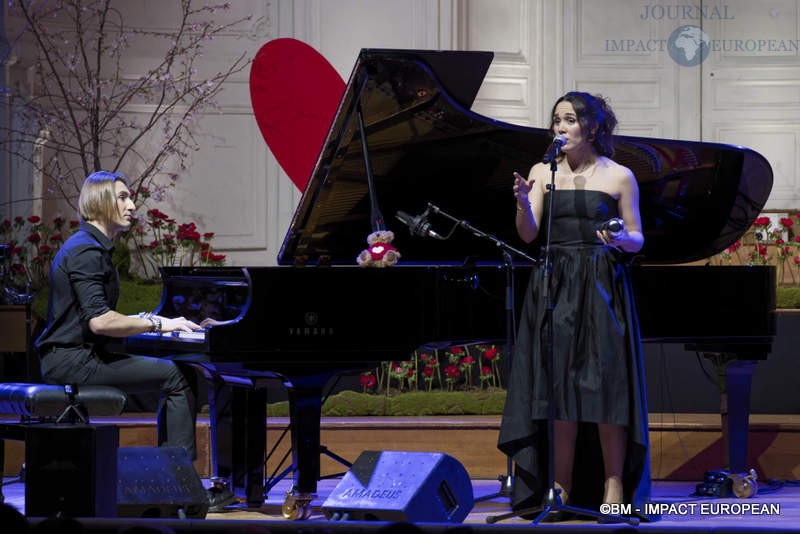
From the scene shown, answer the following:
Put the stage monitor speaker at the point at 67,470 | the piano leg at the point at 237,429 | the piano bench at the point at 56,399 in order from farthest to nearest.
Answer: the piano leg at the point at 237,429 → the piano bench at the point at 56,399 → the stage monitor speaker at the point at 67,470

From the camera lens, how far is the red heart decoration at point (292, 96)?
742cm

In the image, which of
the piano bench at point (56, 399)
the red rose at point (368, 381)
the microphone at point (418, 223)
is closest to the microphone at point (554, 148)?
the microphone at point (418, 223)

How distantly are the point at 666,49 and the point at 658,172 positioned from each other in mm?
4459

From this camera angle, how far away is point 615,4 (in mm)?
8195

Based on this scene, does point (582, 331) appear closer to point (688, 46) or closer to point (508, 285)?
point (508, 285)

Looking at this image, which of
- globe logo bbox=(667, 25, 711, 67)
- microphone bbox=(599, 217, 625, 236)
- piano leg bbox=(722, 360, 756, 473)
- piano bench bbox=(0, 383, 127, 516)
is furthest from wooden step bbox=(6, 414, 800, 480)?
globe logo bbox=(667, 25, 711, 67)

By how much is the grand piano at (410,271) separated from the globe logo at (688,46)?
14.1 feet

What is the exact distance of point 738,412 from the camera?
4.15 meters

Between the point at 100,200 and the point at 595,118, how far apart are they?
6.50ft

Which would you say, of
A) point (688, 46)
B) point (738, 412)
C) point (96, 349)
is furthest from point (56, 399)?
point (688, 46)

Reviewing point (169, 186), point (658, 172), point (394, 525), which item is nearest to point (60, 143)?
point (169, 186)

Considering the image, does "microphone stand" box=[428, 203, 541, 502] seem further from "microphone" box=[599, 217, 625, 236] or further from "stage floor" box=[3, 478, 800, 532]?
"microphone" box=[599, 217, 625, 236]

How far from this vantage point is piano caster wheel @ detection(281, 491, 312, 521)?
134 inches

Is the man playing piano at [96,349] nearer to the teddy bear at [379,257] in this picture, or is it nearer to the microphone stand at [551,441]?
the teddy bear at [379,257]
